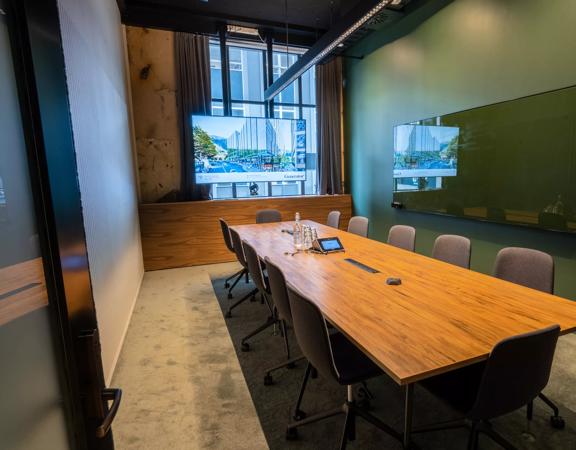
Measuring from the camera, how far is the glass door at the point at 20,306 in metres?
0.71

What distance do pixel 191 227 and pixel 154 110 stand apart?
76.5 inches

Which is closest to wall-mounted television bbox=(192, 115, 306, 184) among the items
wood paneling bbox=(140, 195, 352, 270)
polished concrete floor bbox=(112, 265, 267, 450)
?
wood paneling bbox=(140, 195, 352, 270)

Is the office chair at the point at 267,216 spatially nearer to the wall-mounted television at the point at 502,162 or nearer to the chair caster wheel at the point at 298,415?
the wall-mounted television at the point at 502,162

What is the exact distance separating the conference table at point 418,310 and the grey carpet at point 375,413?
0.33 metres

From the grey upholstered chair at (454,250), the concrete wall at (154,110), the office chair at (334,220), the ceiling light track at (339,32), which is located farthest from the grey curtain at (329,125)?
the grey upholstered chair at (454,250)

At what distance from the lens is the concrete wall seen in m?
5.09

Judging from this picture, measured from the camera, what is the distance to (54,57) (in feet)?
2.70

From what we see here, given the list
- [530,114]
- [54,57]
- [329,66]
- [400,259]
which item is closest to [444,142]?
[530,114]

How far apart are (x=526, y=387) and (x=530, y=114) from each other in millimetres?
2736

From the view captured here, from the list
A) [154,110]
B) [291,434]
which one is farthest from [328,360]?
[154,110]

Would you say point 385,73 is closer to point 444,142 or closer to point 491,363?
point 444,142

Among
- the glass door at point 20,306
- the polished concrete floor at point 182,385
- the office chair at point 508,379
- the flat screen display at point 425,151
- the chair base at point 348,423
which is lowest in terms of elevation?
the polished concrete floor at point 182,385

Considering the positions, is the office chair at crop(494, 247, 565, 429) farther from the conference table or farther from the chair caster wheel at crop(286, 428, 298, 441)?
the chair caster wheel at crop(286, 428, 298, 441)

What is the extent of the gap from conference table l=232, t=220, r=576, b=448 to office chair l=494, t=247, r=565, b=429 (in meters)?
0.26
